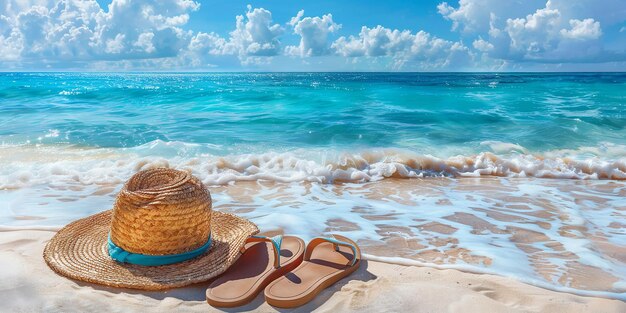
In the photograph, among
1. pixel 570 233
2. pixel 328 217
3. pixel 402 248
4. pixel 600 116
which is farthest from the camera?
pixel 600 116

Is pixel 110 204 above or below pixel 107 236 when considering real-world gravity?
below

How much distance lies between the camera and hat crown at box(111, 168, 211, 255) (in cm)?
240

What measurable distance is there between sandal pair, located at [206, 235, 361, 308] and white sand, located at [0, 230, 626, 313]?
55 mm

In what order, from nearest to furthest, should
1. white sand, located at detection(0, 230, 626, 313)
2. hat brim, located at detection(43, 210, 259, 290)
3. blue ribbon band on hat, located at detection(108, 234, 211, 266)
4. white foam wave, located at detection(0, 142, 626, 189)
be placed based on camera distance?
1. white sand, located at detection(0, 230, 626, 313)
2. hat brim, located at detection(43, 210, 259, 290)
3. blue ribbon band on hat, located at detection(108, 234, 211, 266)
4. white foam wave, located at detection(0, 142, 626, 189)

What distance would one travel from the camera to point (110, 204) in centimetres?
440

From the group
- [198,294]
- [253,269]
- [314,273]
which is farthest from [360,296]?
[198,294]

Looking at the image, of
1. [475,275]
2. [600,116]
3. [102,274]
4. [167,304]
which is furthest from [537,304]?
[600,116]

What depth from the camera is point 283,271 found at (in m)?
2.50

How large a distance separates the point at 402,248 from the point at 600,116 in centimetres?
1151

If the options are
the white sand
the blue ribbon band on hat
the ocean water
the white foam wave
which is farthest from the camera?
the white foam wave

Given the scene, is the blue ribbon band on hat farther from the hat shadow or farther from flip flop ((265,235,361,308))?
flip flop ((265,235,361,308))

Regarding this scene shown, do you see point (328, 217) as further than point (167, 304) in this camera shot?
Yes

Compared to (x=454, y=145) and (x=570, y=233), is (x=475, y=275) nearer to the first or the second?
(x=570, y=233)

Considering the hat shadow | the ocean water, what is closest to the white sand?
the hat shadow
